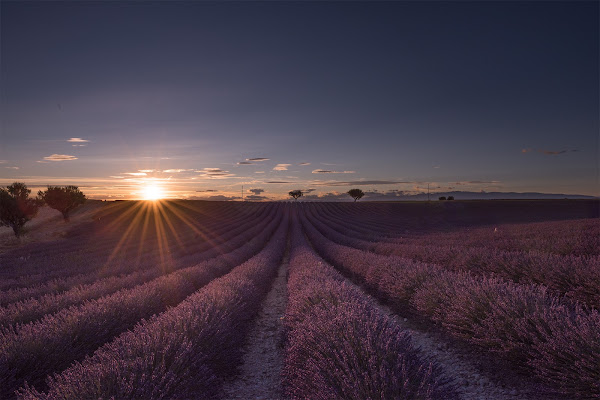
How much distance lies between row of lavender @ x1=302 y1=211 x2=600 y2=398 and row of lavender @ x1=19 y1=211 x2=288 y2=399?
307cm

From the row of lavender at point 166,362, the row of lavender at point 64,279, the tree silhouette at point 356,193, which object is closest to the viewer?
the row of lavender at point 166,362

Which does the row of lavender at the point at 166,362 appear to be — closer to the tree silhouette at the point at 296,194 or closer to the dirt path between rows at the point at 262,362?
the dirt path between rows at the point at 262,362

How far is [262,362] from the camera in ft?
13.9

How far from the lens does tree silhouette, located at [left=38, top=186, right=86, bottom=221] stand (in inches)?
1523

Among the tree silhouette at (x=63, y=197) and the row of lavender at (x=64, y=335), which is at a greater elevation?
the tree silhouette at (x=63, y=197)

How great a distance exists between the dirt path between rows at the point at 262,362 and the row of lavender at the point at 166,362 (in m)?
0.21

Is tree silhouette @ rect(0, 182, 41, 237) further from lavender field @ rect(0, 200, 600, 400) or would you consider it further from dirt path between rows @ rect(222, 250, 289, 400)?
dirt path between rows @ rect(222, 250, 289, 400)

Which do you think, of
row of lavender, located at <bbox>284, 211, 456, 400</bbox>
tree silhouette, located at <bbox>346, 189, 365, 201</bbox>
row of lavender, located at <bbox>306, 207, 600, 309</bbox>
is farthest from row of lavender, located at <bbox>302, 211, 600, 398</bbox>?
tree silhouette, located at <bbox>346, 189, 365, 201</bbox>

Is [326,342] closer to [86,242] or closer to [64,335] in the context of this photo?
[64,335]

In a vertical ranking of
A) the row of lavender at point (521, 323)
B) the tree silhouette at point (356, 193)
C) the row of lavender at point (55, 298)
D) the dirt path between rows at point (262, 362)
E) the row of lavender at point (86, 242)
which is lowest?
the row of lavender at point (86, 242)

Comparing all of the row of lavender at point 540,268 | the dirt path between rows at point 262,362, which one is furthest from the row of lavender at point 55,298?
the row of lavender at point 540,268

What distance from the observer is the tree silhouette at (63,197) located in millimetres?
38688

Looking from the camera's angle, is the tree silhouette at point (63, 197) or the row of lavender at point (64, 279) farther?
the tree silhouette at point (63, 197)

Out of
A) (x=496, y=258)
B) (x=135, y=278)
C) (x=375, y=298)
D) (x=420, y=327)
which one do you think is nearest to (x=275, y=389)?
(x=420, y=327)
